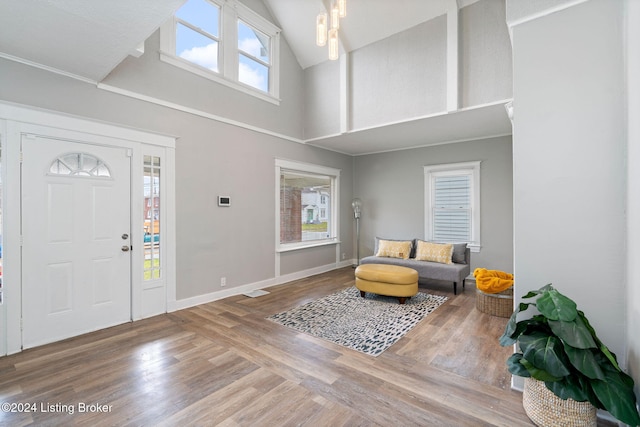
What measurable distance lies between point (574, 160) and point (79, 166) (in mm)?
4438

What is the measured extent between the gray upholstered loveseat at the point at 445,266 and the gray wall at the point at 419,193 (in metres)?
0.66

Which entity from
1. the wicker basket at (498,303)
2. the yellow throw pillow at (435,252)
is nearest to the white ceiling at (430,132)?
the yellow throw pillow at (435,252)

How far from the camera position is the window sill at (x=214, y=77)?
3.86 metres

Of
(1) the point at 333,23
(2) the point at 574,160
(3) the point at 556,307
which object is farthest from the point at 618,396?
(1) the point at 333,23

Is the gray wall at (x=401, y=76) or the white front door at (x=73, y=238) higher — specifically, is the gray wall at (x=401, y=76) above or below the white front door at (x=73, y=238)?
above

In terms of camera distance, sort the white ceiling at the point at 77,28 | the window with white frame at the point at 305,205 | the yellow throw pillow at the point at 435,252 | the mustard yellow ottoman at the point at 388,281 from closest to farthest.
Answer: the white ceiling at the point at 77,28
the mustard yellow ottoman at the point at 388,281
the yellow throw pillow at the point at 435,252
the window with white frame at the point at 305,205

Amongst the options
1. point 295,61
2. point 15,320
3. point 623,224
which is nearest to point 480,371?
point 623,224

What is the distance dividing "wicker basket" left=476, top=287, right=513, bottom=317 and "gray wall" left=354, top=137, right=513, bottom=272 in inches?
72.2

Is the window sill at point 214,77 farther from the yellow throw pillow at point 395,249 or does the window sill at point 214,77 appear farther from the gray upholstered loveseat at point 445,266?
the gray upholstered loveseat at point 445,266

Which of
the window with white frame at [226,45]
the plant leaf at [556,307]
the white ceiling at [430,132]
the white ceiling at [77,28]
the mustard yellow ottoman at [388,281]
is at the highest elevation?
the window with white frame at [226,45]

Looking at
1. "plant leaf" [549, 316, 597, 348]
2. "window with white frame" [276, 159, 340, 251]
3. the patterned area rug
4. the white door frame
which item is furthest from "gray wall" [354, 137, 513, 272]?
the white door frame

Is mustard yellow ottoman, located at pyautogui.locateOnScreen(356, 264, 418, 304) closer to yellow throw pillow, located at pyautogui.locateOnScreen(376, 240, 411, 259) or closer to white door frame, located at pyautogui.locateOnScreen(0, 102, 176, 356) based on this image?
yellow throw pillow, located at pyautogui.locateOnScreen(376, 240, 411, 259)

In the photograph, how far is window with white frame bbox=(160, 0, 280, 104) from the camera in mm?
3997

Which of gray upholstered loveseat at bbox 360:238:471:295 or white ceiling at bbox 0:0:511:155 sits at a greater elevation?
white ceiling at bbox 0:0:511:155
